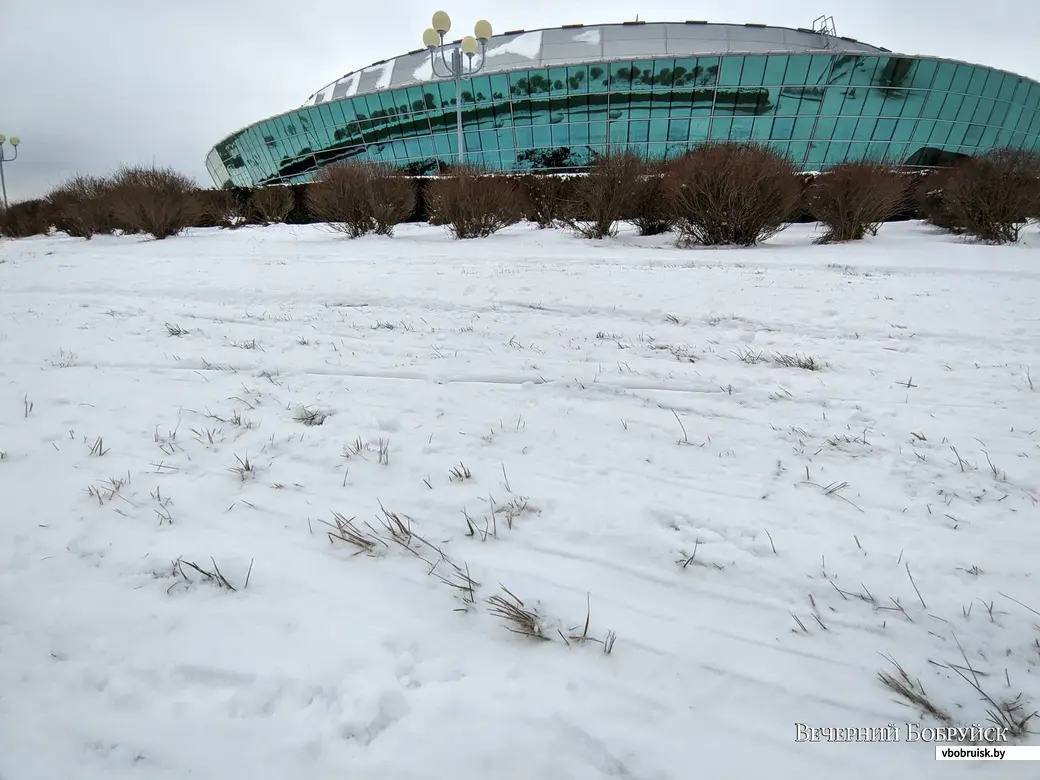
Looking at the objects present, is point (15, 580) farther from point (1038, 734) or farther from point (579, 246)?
point (579, 246)

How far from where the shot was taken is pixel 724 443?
2.54 meters

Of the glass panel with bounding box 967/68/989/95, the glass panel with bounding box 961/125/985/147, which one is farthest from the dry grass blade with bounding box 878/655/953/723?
the glass panel with bounding box 961/125/985/147

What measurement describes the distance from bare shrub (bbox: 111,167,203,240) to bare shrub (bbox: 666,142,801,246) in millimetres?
12828

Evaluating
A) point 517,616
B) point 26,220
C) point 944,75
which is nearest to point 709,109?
point 944,75

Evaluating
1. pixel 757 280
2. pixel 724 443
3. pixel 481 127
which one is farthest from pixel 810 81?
pixel 724 443

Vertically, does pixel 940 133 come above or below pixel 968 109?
below

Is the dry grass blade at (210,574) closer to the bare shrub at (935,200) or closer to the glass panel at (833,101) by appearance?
the bare shrub at (935,200)

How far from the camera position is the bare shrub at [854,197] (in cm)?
927

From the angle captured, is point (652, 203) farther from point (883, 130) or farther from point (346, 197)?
point (883, 130)

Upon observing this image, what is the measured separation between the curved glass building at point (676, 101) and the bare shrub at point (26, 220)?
11.7 metres

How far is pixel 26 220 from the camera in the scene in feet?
62.2

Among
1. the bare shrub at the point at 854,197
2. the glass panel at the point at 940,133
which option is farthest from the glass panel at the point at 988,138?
the bare shrub at the point at 854,197

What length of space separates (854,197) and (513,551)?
35.5 ft

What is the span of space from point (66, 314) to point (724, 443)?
22.6ft
